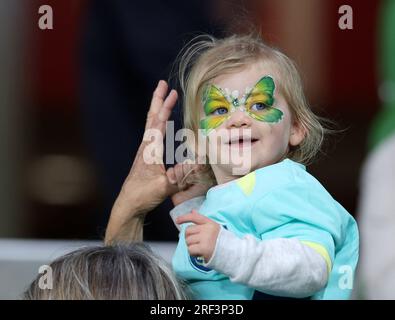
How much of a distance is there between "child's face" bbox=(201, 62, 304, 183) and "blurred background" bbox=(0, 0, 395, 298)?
14.4 inches

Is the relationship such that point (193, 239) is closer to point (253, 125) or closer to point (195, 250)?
point (195, 250)

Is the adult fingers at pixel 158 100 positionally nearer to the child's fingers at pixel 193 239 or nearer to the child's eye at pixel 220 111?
the child's eye at pixel 220 111

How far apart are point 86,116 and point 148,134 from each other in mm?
844

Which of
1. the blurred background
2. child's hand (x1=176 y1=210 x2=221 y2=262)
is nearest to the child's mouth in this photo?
child's hand (x1=176 y1=210 x2=221 y2=262)

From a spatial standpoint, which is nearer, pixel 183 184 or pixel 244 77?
pixel 244 77

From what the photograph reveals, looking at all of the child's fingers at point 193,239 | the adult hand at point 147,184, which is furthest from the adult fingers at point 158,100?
the child's fingers at point 193,239

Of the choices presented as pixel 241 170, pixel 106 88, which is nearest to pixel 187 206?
pixel 241 170

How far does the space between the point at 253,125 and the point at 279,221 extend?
0.16 metres

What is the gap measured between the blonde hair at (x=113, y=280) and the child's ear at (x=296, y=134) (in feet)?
0.88

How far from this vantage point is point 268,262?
3.88ft

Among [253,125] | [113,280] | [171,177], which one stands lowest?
[113,280]

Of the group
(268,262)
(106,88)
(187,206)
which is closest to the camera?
(268,262)

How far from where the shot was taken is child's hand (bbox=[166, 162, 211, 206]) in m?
1.47

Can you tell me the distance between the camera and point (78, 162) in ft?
8.72
